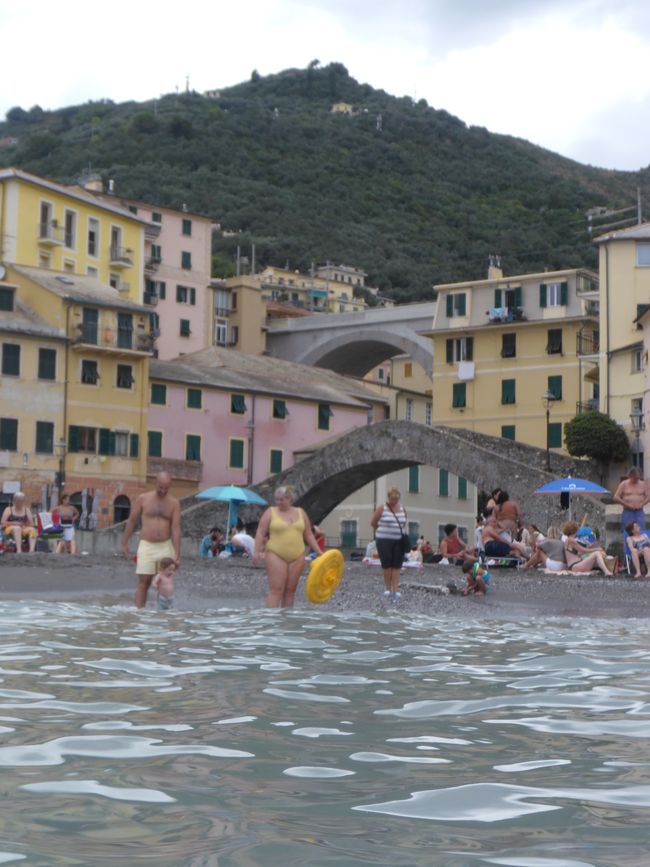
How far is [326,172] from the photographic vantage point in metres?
134

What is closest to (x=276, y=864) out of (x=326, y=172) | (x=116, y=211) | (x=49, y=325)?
(x=49, y=325)

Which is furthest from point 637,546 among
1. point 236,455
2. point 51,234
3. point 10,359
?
point 51,234

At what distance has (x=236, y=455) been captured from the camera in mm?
54219

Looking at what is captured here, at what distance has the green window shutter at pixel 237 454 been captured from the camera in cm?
5406

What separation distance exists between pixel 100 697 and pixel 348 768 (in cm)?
A: 230

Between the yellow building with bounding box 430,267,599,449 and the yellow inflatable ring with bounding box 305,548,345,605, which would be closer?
the yellow inflatable ring with bounding box 305,548,345,605

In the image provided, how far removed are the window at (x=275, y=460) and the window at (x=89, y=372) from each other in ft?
29.0

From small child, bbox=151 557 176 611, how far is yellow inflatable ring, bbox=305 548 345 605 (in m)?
1.38

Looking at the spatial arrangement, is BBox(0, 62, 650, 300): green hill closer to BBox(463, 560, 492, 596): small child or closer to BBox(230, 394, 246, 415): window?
BBox(230, 394, 246, 415): window

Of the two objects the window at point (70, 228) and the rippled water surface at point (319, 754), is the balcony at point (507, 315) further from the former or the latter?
the rippled water surface at point (319, 754)

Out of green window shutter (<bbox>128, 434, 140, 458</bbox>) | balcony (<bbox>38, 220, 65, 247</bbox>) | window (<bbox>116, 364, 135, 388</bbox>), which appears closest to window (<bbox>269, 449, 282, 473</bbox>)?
green window shutter (<bbox>128, 434, 140, 458</bbox>)

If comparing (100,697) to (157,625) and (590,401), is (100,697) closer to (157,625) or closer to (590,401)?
(157,625)

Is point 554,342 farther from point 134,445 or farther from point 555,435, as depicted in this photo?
point 134,445

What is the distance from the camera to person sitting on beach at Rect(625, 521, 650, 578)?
871 inches
